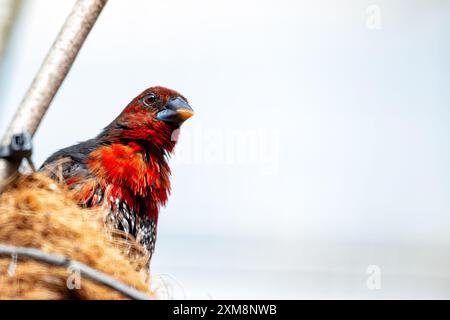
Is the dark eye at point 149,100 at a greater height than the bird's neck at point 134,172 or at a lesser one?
greater

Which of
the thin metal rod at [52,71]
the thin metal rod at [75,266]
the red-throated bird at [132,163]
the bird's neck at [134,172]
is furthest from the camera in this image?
the bird's neck at [134,172]

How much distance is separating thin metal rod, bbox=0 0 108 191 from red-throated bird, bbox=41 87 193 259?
0.80 m

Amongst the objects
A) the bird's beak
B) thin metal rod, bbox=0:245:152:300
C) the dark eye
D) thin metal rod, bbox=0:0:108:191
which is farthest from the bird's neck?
thin metal rod, bbox=0:245:152:300

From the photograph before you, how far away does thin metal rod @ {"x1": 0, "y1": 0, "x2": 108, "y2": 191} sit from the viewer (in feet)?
11.8

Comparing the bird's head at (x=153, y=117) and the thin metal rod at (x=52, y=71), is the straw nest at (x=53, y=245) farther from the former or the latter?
the bird's head at (x=153, y=117)

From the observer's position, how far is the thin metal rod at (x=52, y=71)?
358cm

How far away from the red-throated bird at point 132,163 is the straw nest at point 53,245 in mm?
649

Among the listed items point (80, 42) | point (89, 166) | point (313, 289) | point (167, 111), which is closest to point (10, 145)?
point (80, 42)

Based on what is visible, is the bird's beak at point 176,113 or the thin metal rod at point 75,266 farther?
the bird's beak at point 176,113

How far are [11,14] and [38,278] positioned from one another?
1.46 metres

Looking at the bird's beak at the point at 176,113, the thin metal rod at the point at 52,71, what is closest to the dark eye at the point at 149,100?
the bird's beak at the point at 176,113

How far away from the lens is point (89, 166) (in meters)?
4.85

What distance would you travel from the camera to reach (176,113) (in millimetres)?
5492
